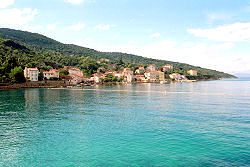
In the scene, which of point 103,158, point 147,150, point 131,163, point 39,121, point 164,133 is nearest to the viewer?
point 131,163

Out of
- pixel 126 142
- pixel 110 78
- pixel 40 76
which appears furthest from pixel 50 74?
pixel 126 142

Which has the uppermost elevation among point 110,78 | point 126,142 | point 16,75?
point 16,75

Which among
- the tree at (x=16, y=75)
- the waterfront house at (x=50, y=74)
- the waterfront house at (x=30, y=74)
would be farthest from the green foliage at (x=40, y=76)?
the tree at (x=16, y=75)

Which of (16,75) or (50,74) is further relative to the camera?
(50,74)

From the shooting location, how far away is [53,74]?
445ft

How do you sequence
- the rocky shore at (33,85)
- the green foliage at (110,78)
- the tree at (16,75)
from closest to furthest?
the rocky shore at (33,85), the tree at (16,75), the green foliage at (110,78)

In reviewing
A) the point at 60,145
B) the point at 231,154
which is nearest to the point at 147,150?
the point at 231,154

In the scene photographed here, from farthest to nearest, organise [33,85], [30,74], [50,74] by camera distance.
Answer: [50,74], [30,74], [33,85]

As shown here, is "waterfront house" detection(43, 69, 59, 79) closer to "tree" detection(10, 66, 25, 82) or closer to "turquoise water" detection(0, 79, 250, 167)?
"tree" detection(10, 66, 25, 82)

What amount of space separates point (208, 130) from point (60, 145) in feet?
54.0

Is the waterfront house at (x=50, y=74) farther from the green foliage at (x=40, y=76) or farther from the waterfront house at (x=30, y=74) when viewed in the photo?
the waterfront house at (x=30, y=74)

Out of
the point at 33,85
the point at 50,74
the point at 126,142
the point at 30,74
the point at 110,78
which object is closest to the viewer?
the point at 126,142

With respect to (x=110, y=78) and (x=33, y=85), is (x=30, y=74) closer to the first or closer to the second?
(x=33, y=85)

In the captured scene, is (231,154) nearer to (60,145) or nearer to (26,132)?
(60,145)
